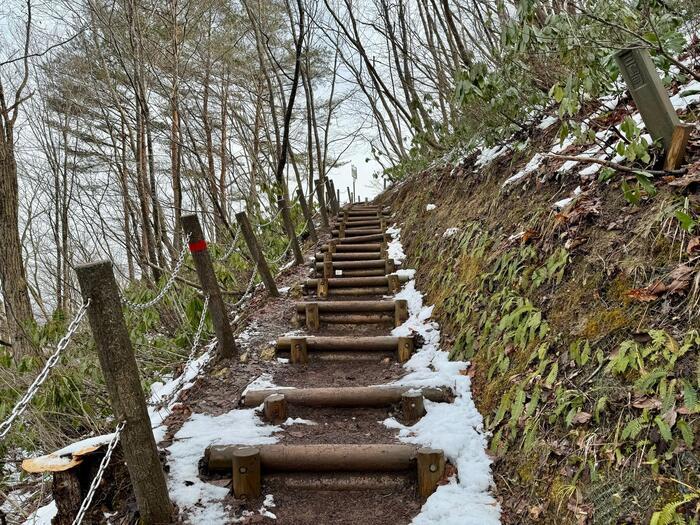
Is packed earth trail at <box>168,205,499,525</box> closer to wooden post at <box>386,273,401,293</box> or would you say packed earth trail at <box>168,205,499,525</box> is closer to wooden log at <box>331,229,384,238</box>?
wooden post at <box>386,273,401,293</box>

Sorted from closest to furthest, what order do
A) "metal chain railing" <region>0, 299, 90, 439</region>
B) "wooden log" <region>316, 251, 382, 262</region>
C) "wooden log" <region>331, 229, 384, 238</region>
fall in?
"metal chain railing" <region>0, 299, 90, 439</region> → "wooden log" <region>316, 251, 382, 262</region> → "wooden log" <region>331, 229, 384, 238</region>

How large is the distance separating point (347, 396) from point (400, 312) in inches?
72.7

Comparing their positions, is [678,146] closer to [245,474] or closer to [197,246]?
[245,474]

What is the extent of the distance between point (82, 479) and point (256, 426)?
1.17 meters

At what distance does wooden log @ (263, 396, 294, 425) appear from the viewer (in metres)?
3.29

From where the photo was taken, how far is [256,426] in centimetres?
321

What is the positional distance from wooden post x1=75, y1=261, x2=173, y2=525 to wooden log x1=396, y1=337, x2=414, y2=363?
2467 mm

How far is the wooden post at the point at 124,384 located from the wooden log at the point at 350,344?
7.31ft

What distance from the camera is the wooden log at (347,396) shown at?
3.35m

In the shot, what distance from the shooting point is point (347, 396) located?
341 cm

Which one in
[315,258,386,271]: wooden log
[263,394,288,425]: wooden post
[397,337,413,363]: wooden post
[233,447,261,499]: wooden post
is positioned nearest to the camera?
[233,447,261,499]: wooden post

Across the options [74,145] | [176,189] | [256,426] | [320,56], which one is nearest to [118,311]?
[256,426]

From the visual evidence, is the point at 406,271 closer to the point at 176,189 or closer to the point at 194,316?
the point at 194,316

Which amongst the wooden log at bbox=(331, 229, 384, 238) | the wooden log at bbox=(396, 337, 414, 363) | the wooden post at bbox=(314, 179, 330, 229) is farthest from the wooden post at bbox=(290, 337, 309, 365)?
the wooden post at bbox=(314, 179, 330, 229)
